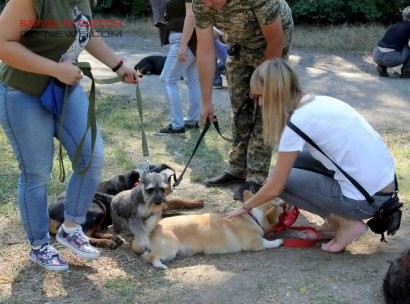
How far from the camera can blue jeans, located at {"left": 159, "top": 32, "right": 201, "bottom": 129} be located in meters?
7.09

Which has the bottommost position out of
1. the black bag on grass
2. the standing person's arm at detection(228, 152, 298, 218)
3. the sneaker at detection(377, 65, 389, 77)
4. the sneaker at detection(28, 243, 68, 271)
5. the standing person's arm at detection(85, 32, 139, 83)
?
the sneaker at detection(377, 65, 389, 77)

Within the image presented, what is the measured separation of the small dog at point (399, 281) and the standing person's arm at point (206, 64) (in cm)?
218

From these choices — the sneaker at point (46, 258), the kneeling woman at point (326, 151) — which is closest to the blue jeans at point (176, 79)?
the kneeling woman at point (326, 151)

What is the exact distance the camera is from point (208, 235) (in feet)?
13.7

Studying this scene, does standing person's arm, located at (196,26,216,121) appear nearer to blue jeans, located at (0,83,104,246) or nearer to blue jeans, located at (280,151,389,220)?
blue jeans, located at (280,151,389,220)

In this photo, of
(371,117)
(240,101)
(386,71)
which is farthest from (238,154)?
(386,71)

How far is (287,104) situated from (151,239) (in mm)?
1262

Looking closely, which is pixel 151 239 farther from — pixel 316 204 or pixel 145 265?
pixel 316 204

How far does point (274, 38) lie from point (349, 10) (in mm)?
12890

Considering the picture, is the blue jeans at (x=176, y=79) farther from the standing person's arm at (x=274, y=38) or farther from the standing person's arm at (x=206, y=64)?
the standing person's arm at (x=274, y=38)

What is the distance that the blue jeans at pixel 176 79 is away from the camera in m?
7.09

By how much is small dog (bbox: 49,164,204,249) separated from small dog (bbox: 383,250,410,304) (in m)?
1.95

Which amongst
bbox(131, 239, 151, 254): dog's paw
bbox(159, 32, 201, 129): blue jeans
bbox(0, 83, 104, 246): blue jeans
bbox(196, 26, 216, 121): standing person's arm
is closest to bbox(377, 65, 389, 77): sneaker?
bbox(159, 32, 201, 129): blue jeans

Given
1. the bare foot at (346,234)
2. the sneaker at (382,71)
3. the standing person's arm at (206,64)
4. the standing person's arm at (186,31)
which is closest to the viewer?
the bare foot at (346,234)
